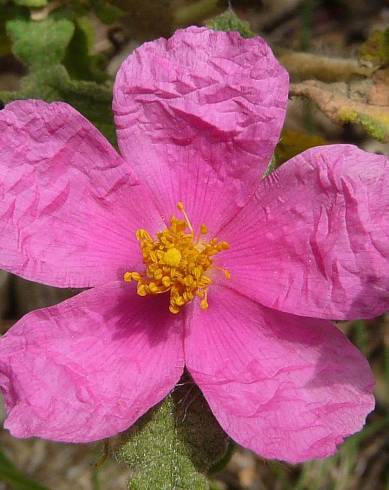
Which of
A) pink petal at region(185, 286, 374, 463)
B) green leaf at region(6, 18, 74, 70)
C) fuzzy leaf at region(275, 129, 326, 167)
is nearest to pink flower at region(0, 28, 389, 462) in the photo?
pink petal at region(185, 286, 374, 463)

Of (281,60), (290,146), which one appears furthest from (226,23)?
(281,60)

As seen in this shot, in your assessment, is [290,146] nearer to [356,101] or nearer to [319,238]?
[356,101]

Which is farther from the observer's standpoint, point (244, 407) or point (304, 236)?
point (304, 236)

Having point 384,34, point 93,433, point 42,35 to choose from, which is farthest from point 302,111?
point 93,433

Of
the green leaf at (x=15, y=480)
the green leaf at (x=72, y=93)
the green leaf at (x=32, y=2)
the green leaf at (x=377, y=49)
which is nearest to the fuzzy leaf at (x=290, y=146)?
the green leaf at (x=377, y=49)

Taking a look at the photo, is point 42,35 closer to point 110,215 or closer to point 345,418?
point 110,215

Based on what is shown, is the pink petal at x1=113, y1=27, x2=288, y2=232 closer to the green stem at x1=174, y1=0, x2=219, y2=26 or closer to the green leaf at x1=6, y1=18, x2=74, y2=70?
the green leaf at x1=6, y1=18, x2=74, y2=70
